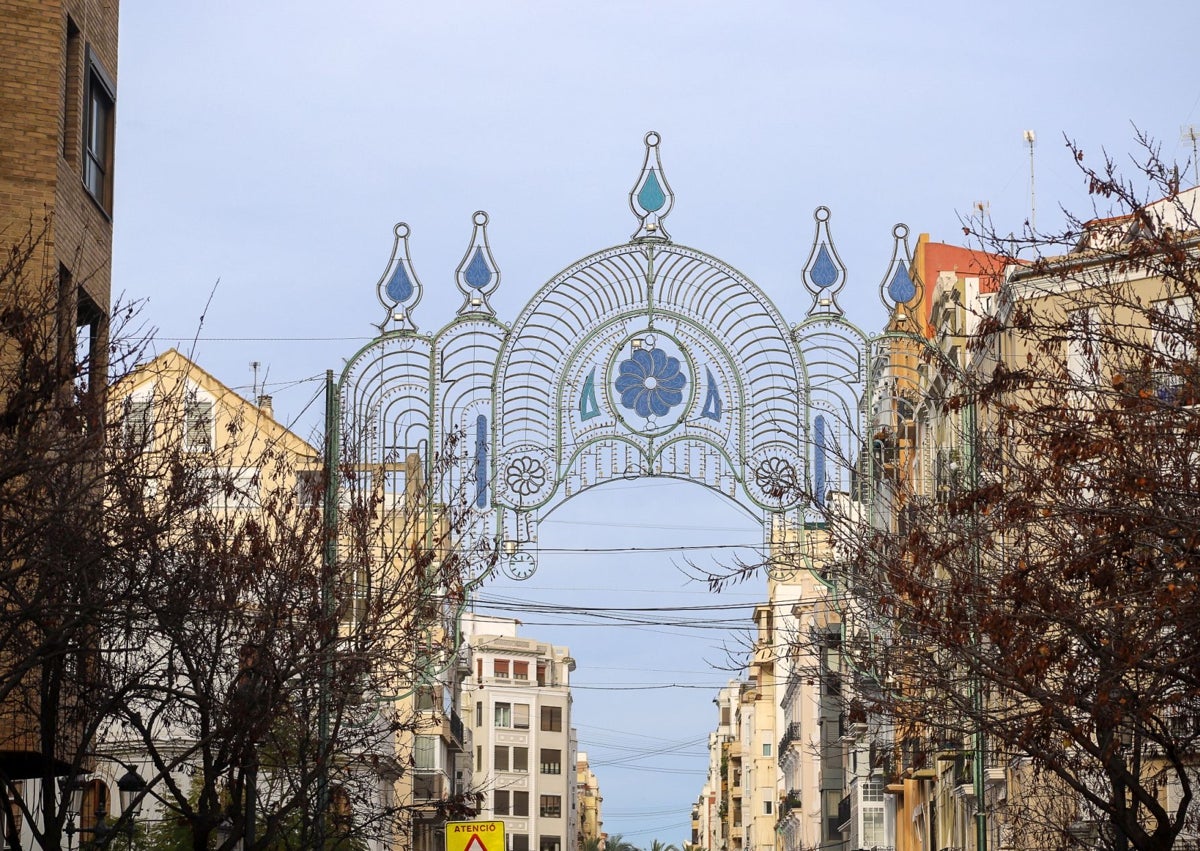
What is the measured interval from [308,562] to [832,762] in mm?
54822

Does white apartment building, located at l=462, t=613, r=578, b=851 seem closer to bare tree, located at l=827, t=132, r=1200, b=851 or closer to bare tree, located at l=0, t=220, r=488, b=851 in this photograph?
bare tree, located at l=0, t=220, r=488, b=851

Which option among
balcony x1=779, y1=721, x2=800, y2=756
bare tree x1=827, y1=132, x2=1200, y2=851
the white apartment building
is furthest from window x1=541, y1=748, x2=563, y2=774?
bare tree x1=827, y1=132, x2=1200, y2=851

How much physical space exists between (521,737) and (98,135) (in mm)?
92348

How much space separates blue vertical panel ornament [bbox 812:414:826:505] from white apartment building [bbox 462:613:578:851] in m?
90.5

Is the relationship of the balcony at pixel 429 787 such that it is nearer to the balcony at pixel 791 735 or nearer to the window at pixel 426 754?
the window at pixel 426 754

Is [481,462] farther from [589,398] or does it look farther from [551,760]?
[551,760]

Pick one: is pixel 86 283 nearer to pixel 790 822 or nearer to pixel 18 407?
pixel 18 407

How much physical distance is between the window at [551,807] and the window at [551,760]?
1504 millimetres

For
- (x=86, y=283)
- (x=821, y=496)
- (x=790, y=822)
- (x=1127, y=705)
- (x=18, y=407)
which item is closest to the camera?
(x=18, y=407)

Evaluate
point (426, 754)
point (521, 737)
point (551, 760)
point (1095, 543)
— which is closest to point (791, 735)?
point (426, 754)

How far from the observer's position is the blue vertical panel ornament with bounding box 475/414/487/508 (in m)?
25.5

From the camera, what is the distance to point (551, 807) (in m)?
121

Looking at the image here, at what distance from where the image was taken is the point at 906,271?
25.8m

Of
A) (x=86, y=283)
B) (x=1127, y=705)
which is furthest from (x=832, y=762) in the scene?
(x=1127, y=705)
